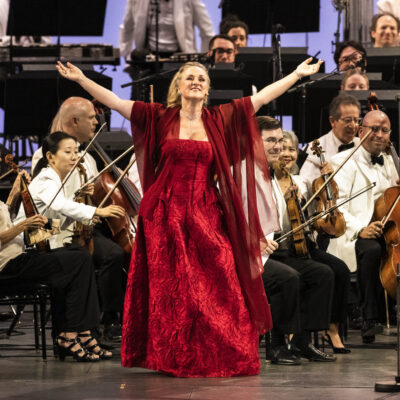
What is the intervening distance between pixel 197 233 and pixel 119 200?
42.6 inches

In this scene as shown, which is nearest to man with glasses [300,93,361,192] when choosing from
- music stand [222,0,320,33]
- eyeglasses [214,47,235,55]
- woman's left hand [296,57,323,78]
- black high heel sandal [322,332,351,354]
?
black high heel sandal [322,332,351,354]

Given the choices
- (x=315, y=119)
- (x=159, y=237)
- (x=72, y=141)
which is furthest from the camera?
(x=315, y=119)

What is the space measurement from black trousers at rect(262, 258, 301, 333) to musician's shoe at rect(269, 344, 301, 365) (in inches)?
3.9

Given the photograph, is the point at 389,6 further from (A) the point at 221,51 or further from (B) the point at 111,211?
(B) the point at 111,211

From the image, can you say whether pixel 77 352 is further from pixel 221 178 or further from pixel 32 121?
pixel 32 121

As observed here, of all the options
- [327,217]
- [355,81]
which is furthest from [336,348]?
[355,81]

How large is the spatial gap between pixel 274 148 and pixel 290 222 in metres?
0.42

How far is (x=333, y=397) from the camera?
365 cm

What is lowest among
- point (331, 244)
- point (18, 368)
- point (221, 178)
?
point (18, 368)

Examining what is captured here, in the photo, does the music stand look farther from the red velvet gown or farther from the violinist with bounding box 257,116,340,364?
the red velvet gown

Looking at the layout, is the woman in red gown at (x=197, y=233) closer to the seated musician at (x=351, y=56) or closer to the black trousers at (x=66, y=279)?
the black trousers at (x=66, y=279)

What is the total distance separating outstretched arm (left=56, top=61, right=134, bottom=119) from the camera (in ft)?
14.1

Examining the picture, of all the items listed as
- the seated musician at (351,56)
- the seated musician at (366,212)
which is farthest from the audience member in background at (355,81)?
the seated musician at (366,212)

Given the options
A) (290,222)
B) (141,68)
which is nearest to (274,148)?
(290,222)
